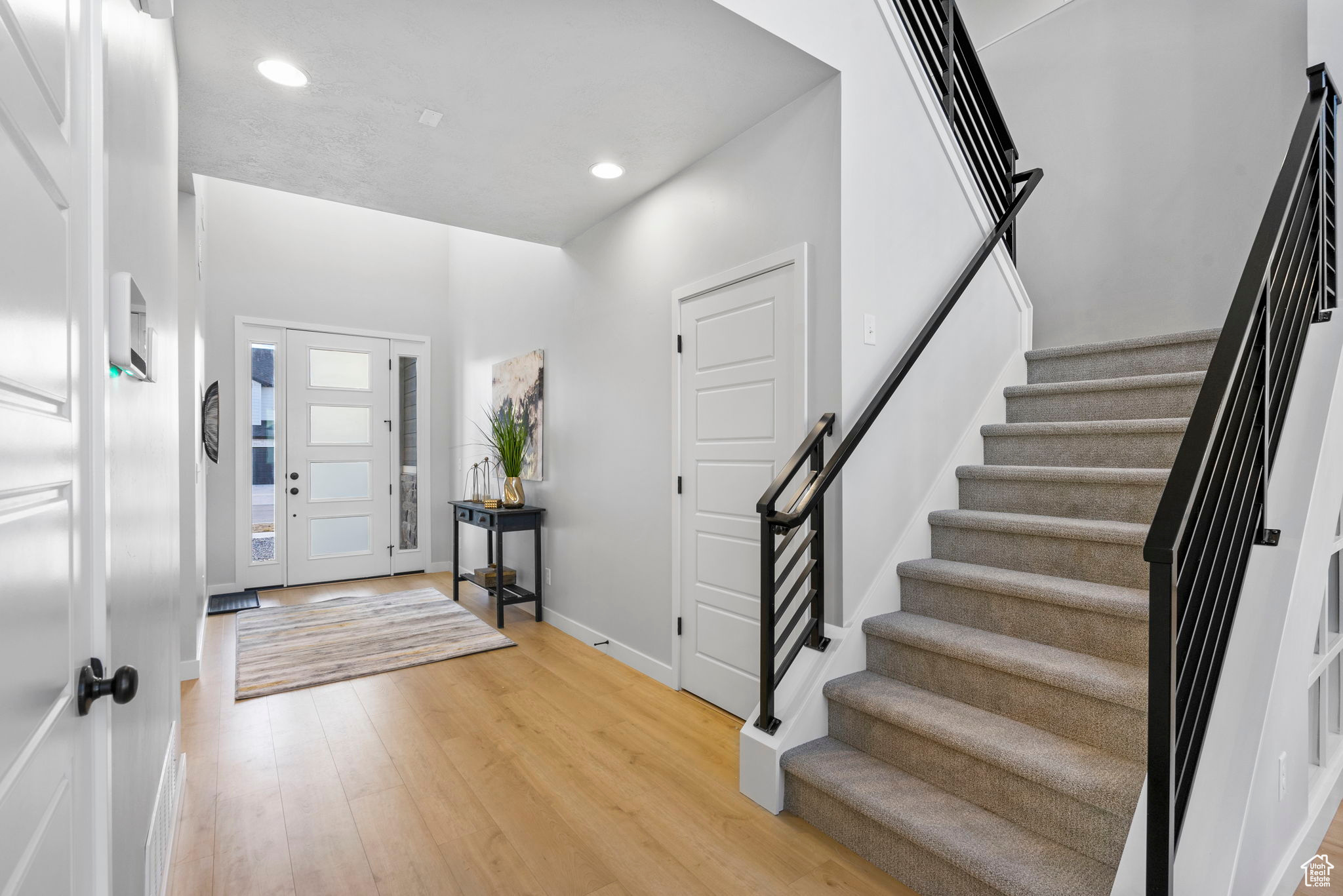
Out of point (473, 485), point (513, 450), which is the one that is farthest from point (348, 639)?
point (473, 485)

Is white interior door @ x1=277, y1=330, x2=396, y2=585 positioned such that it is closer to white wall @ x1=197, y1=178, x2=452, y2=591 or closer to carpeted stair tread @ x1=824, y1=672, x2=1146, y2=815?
white wall @ x1=197, y1=178, x2=452, y2=591

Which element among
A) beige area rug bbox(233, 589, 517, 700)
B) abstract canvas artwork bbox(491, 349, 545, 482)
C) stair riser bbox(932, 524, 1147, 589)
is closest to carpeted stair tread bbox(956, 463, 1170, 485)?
stair riser bbox(932, 524, 1147, 589)

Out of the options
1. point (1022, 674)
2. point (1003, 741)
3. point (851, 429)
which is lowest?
point (1003, 741)

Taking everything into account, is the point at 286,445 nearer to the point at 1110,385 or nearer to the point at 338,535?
the point at 338,535

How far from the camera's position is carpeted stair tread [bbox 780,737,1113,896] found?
5.12 feet

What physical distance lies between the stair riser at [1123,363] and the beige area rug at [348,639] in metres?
3.26

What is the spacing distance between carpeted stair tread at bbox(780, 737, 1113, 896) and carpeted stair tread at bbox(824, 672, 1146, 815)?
0.14 m

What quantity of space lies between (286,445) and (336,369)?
2.56 ft

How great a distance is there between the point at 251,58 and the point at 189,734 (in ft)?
8.82

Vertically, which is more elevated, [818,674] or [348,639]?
[818,674]

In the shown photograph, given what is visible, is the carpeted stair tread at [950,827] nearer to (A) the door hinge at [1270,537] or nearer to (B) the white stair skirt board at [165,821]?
A: (A) the door hinge at [1270,537]

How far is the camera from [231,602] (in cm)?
505

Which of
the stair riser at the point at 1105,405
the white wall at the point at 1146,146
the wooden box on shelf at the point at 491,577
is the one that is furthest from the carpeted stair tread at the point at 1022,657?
the wooden box on shelf at the point at 491,577

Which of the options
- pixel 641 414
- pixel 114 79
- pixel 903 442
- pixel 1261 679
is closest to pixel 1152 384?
pixel 903 442
